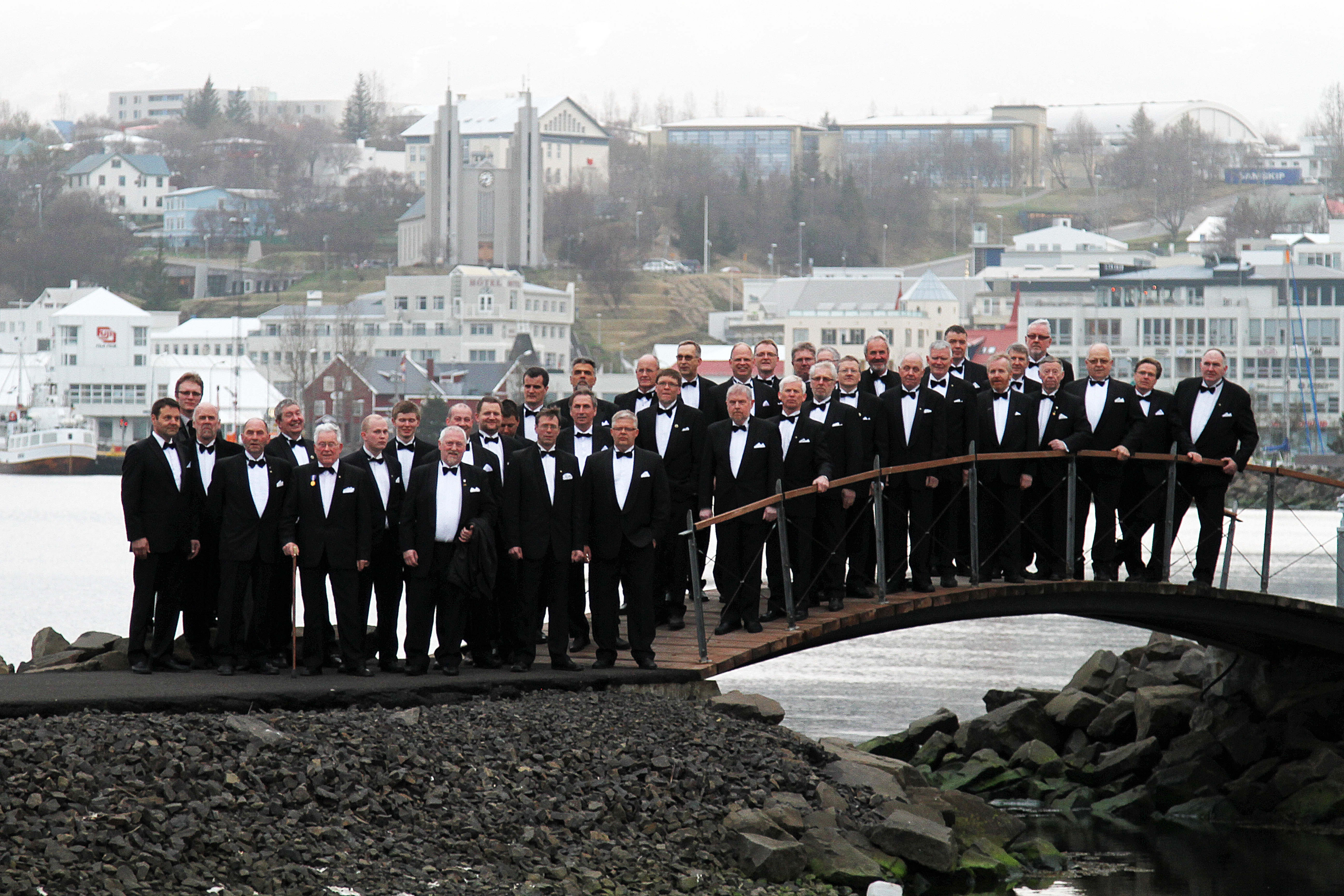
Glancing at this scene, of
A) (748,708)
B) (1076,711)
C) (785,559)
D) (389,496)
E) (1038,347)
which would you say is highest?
(1038,347)

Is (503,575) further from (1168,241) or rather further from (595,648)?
(1168,241)

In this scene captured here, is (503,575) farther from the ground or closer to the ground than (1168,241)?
closer to the ground

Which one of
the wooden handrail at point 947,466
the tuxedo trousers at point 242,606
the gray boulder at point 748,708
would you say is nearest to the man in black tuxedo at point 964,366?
the wooden handrail at point 947,466

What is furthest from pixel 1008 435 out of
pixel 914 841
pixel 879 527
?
pixel 914 841

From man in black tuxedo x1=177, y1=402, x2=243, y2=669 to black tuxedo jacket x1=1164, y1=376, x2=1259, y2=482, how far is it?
6690 millimetres

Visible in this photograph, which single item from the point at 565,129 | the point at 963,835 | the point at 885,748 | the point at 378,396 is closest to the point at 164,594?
the point at 963,835

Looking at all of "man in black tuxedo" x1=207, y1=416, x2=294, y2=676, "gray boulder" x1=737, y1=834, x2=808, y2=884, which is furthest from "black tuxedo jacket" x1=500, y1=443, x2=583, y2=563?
"gray boulder" x1=737, y1=834, x2=808, y2=884

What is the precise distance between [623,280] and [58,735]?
438 ft

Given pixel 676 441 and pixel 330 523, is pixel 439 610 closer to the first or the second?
pixel 330 523

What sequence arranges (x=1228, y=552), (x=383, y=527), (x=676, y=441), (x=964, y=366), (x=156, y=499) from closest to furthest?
(x=156, y=499)
(x=383, y=527)
(x=676, y=441)
(x=964, y=366)
(x=1228, y=552)

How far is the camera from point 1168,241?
16212 cm

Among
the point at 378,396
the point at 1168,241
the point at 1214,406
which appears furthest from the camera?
the point at 1168,241

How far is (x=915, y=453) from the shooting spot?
43.1ft

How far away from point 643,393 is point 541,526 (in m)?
1.68
